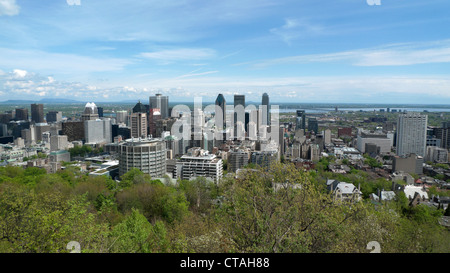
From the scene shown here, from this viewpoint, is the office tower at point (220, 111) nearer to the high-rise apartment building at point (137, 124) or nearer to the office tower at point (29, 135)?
the high-rise apartment building at point (137, 124)

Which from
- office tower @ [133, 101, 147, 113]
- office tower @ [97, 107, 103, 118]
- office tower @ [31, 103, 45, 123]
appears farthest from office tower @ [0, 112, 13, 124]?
office tower @ [133, 101, 147, 113]

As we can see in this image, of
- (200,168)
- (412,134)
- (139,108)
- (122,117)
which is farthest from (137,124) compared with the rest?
(412,134)

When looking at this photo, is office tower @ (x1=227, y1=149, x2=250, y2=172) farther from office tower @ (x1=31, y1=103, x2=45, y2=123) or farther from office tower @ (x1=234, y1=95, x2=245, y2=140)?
office tower @ (x1=31, y1=103, x2=45, y2=123)

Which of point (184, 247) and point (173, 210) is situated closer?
point (184, 247)
